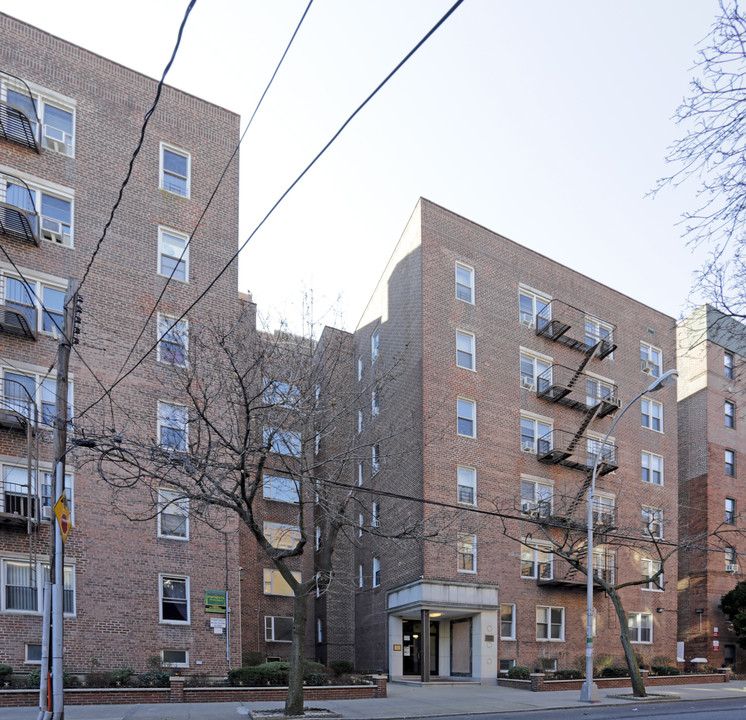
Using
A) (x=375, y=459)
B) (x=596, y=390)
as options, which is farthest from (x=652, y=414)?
(x=375, y=459)

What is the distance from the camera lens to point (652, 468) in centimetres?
3641

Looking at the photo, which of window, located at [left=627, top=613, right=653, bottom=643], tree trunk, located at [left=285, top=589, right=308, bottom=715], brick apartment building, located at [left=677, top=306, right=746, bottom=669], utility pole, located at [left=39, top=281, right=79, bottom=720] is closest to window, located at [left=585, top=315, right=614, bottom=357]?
brick apartment building, located at [left=677, top=306, right=746, bottom=669]

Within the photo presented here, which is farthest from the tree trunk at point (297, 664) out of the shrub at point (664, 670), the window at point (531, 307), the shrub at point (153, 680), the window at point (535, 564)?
the shrub at point (664, 670)

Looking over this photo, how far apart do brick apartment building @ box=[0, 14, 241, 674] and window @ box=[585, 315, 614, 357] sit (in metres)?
17.9

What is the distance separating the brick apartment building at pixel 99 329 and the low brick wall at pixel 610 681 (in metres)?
10.1

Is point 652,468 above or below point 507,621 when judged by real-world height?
above

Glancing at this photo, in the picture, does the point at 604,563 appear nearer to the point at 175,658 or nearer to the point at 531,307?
the point at 531,307

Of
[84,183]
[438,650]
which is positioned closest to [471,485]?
[438,650]

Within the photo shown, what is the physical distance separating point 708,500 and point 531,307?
15967 millimetres

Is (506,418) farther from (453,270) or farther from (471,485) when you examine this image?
(453,270)

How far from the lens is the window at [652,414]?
3675 cm

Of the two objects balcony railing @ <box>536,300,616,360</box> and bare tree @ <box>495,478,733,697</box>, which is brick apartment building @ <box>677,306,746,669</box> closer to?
bare tree @ <box>495,478,733,697</box>

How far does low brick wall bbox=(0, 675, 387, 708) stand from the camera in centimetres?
1762

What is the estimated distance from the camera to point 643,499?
116 feet
